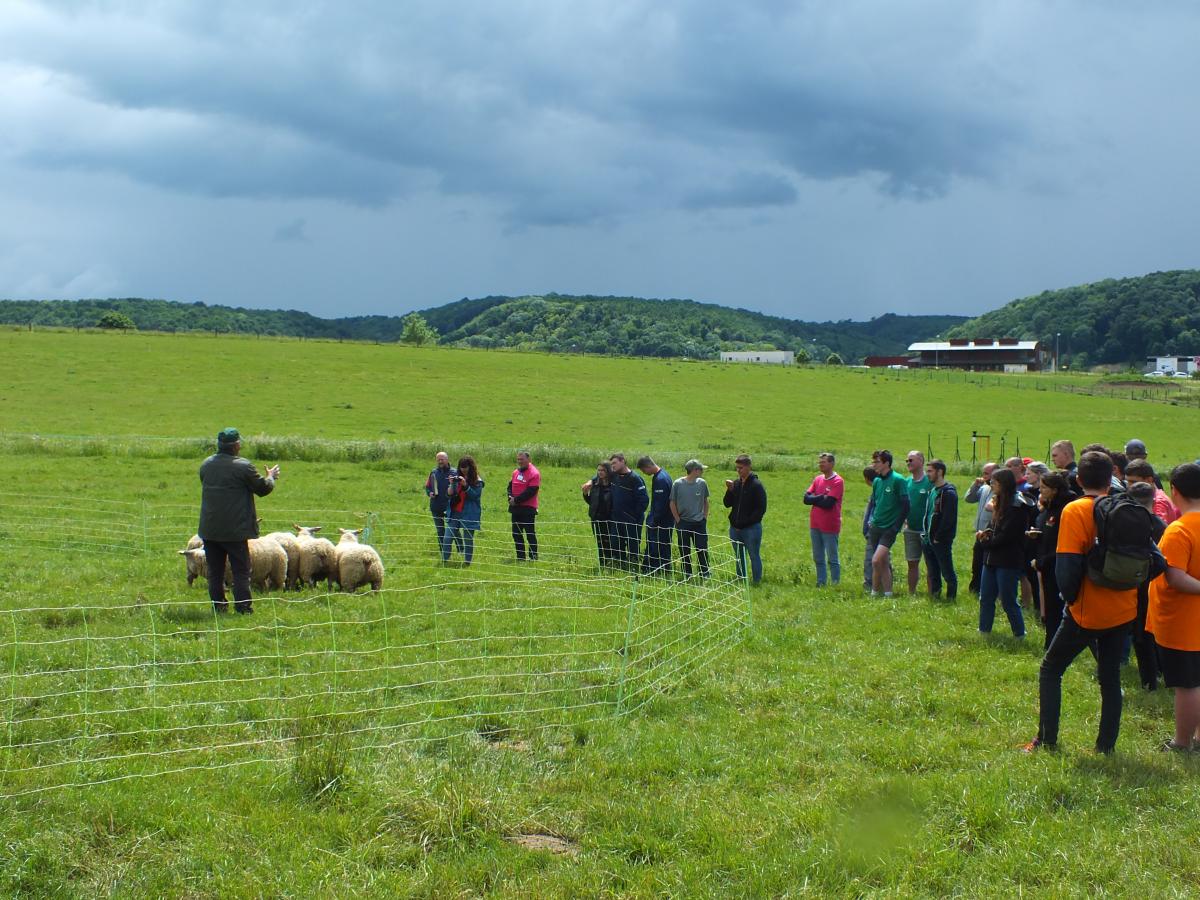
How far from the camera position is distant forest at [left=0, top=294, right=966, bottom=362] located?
4611 inches

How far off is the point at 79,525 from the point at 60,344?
51218 mm

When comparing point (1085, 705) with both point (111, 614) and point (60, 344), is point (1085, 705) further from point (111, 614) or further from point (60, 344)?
point (60, 344)

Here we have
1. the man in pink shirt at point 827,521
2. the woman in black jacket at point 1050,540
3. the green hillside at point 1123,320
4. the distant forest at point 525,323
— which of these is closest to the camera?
the woman in black jacket at point 1050,540

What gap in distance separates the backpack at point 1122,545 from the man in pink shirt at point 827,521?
721 centimetres

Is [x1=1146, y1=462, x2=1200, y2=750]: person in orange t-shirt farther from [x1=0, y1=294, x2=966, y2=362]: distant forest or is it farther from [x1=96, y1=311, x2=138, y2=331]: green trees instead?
[x1=96, y1=311, x2=138, y2=331]: green trees

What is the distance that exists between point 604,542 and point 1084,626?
9.50m

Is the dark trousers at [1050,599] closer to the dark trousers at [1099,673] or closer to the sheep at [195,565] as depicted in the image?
the dark trousers at [1099,673]

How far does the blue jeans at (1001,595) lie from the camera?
9930 mm

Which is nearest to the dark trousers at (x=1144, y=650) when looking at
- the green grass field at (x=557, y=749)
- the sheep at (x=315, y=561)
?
the green grass field at (x=557, y=749)

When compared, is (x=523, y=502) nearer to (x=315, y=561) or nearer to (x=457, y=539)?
(x=457, y=539)

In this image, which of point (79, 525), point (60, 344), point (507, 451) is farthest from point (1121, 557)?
point (60, 344)

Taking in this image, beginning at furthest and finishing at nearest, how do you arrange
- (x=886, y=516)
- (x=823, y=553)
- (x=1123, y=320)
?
(x=1123, y=320) < (x=823, y=553) < (x=886, y=516)

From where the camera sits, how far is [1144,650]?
848 cm

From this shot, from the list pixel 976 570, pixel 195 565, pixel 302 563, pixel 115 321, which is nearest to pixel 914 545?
pixel 976 570
